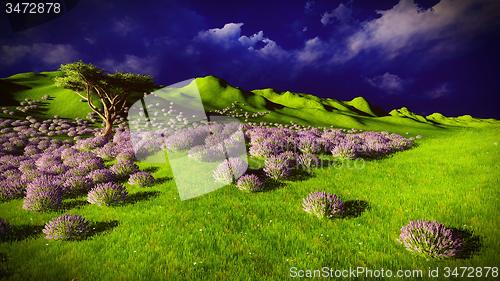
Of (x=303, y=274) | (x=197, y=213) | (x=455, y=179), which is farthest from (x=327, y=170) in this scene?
(x=303, y=274)

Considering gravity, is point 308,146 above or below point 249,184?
above

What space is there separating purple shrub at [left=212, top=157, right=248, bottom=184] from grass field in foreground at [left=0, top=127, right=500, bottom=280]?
46 centimetres

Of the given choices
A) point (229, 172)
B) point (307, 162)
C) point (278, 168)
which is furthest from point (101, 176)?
point (307, 162)

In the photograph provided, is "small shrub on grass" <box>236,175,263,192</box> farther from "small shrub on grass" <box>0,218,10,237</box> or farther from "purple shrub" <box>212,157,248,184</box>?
"small shrub on grass" <box>0,218,10,237</box>

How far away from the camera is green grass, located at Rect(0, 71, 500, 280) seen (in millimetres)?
6039

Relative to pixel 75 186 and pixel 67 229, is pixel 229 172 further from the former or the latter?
pixel 75 186

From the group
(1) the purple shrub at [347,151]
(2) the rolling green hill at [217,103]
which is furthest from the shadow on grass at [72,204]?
(2) the rolling green hill at [217,103]

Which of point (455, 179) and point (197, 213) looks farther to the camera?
point (455, 179)

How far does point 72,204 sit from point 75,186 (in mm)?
1323

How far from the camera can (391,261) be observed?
5.95 m

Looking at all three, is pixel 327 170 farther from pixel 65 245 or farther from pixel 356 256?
pixel 65 245

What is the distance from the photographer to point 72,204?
1067 centimetres

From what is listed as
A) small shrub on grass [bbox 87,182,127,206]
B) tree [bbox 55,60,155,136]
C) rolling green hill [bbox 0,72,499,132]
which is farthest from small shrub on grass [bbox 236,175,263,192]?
rolling green hill [bbox 0,72,499,132]

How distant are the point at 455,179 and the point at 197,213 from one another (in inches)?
305
